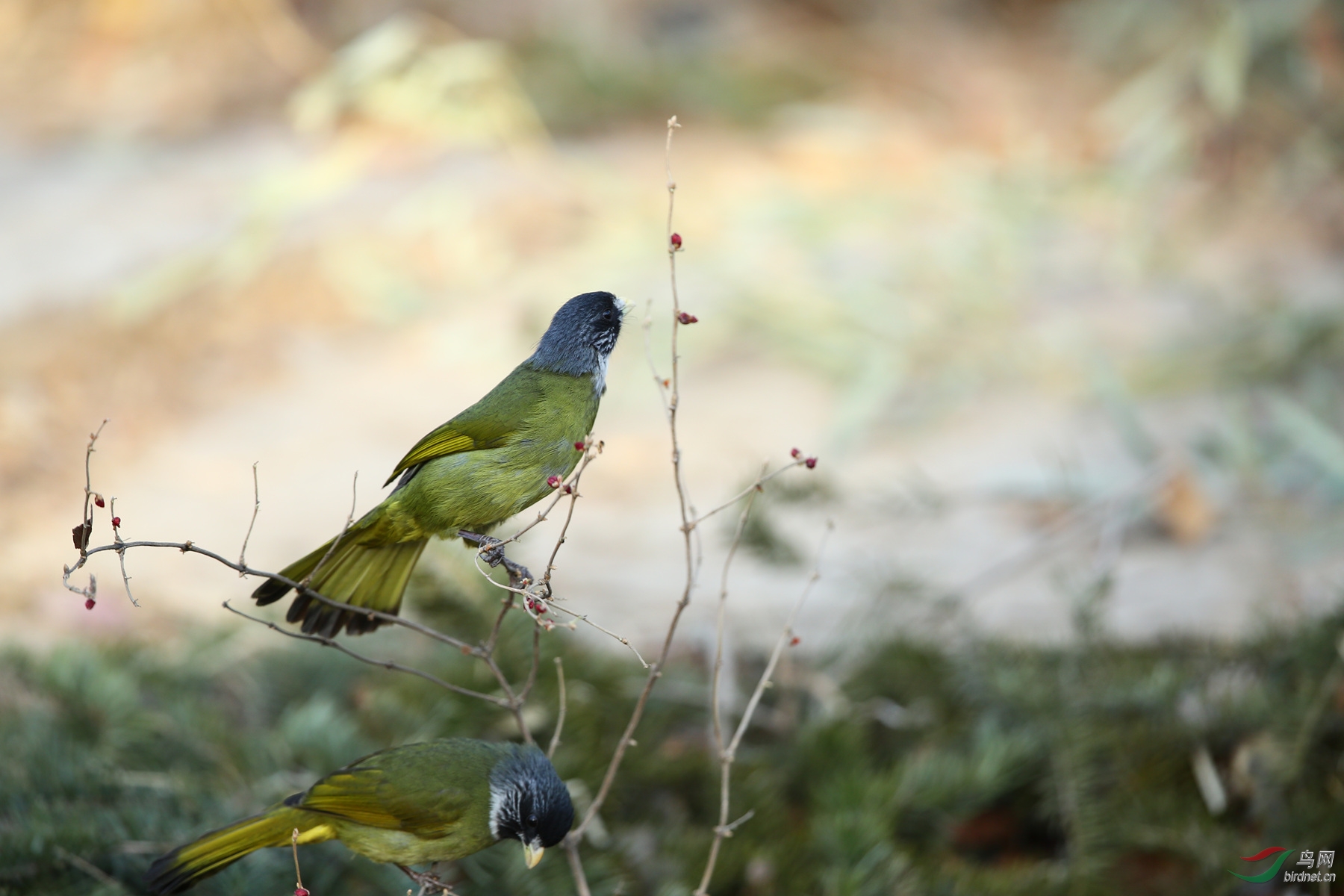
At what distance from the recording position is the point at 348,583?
0.88 metres

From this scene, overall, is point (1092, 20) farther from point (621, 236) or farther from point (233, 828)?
point (233, 828)

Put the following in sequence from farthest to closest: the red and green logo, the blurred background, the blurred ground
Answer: the blurred ground
the blurred background
the red and green logo

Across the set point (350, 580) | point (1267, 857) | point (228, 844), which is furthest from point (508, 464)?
point (1267, 857)

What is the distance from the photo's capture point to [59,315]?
4.04 metres

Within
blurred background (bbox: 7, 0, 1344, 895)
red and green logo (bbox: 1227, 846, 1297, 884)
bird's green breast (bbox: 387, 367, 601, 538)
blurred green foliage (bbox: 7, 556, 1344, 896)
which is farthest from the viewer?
blurred background (bbox: 7, 0, 1344, 895)

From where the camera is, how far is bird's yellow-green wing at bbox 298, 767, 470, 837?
0.94 m

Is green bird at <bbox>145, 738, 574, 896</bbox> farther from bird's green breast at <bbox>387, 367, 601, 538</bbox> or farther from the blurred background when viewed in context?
the blurred background

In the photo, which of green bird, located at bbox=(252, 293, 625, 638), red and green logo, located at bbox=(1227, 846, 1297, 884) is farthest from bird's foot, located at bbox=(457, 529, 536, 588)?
red and green logo, located at bbox=(1227, 846, 1297, 884)

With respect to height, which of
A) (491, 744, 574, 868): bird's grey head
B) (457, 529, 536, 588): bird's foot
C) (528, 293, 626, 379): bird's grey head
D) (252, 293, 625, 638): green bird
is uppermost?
(528, 293, 626, 379): bird's grey head

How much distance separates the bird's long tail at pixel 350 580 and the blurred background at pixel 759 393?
21.8 inches

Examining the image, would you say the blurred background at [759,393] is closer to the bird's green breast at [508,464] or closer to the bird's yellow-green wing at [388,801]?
the bird's yellow-green wing at [388,801]

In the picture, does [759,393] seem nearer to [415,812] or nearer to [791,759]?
[791,759]

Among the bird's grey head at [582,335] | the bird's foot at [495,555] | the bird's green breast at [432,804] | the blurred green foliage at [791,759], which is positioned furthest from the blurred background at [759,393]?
the bird's grey head at [582,335]

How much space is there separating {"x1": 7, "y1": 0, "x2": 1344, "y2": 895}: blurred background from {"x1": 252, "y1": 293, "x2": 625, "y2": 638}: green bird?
0.57 meters
